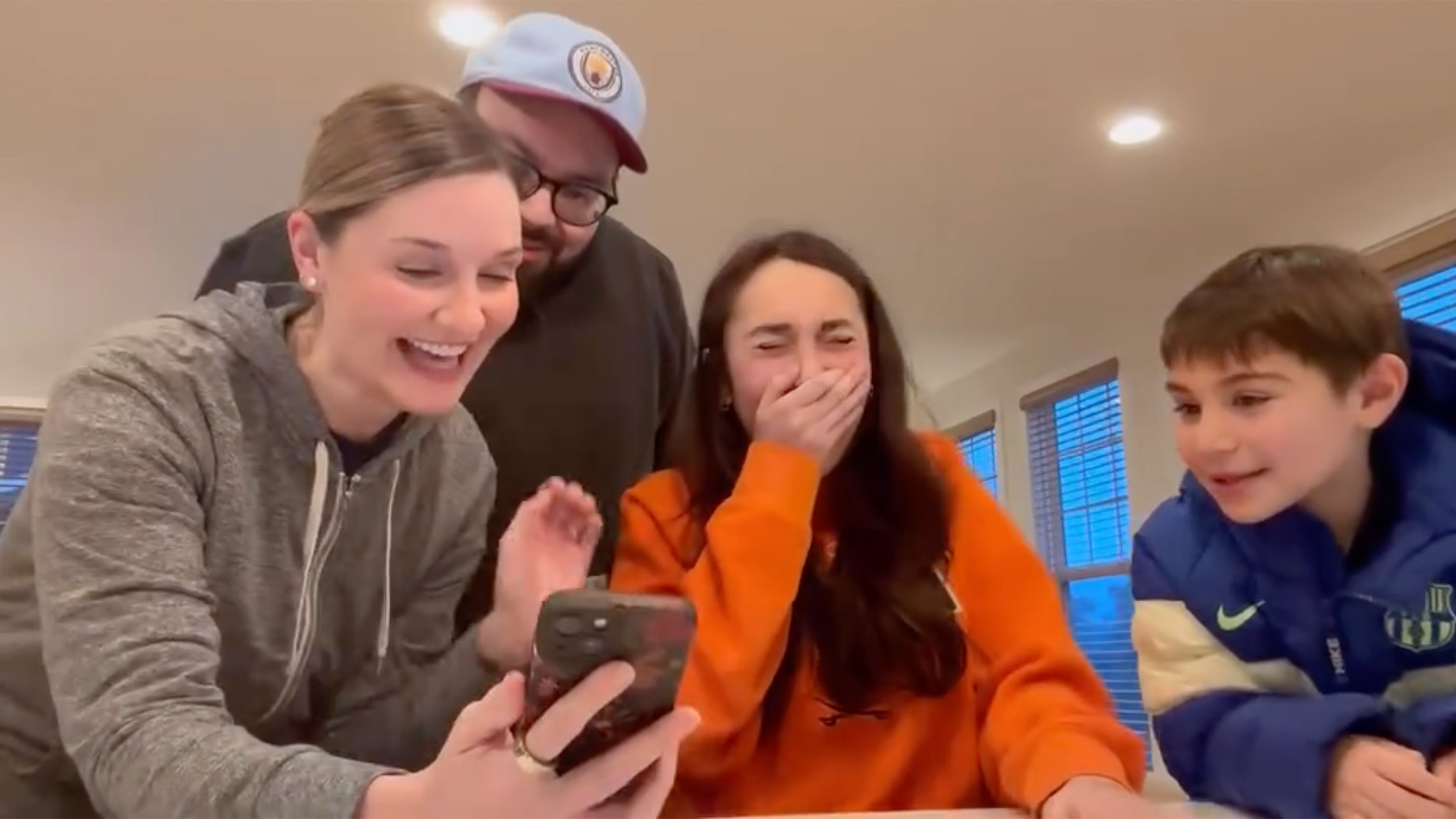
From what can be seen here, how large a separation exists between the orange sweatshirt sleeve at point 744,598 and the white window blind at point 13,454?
201 inches

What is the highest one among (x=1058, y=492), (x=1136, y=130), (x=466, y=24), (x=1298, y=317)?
(x=466, y=24)

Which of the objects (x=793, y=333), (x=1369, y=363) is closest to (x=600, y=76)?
(x=793, y=333)

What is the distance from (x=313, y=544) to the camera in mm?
807

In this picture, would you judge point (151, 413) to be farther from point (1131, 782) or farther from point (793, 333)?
point (1131, 782)

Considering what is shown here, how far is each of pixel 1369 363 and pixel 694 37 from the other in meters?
1.64

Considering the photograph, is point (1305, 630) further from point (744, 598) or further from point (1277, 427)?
point (744, 598)

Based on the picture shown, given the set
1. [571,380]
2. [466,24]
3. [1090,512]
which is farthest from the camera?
[1090,512]

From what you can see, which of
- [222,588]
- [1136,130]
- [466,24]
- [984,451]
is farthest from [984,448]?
[222,588]

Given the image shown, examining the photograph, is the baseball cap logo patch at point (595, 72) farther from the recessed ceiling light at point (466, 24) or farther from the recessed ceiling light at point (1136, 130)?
the recessed ceiling light at point (1136, 130)

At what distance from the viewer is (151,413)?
723 millimetres

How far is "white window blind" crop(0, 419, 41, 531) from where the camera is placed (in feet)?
16.8

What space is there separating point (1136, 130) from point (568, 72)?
1.97 meters

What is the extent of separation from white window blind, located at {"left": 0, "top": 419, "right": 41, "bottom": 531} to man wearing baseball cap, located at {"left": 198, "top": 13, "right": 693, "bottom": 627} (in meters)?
4.51

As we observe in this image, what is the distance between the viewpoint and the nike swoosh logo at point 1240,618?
91 centimetres
